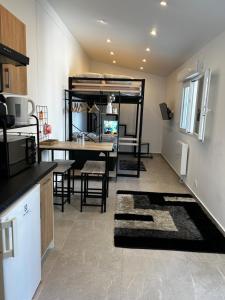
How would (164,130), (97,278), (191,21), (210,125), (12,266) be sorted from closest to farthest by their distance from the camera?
(12,266) < (97,278) < (191,21) < (210,125) < (164,130)

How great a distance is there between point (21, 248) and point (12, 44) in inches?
76.1

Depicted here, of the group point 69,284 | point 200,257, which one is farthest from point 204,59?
point 69,284

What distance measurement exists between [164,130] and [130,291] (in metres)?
6.23

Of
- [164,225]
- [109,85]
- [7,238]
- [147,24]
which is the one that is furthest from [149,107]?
[7,238]

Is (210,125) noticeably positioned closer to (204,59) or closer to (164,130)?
(204,59)

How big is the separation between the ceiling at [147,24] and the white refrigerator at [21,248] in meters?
2.59

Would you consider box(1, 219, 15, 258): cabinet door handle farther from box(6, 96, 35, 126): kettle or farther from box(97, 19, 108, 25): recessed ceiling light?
box(97, 19, 108, 25): recessed ceiling light

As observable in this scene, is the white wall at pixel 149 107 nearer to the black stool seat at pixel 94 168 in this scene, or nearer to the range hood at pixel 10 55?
the black stool seat at pixel 94 168

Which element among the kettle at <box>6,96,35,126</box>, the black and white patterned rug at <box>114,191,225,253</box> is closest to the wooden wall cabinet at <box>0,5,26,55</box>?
the kettle at <box>6,96,35,126</box>

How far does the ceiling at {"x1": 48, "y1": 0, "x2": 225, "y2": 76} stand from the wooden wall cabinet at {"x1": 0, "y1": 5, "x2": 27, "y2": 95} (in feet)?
4.14

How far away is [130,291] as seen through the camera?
1929 millimetres

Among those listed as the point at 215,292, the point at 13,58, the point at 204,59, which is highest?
the point at 204,59

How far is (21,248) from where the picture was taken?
1.49 m

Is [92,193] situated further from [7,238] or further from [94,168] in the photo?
[7,238]
